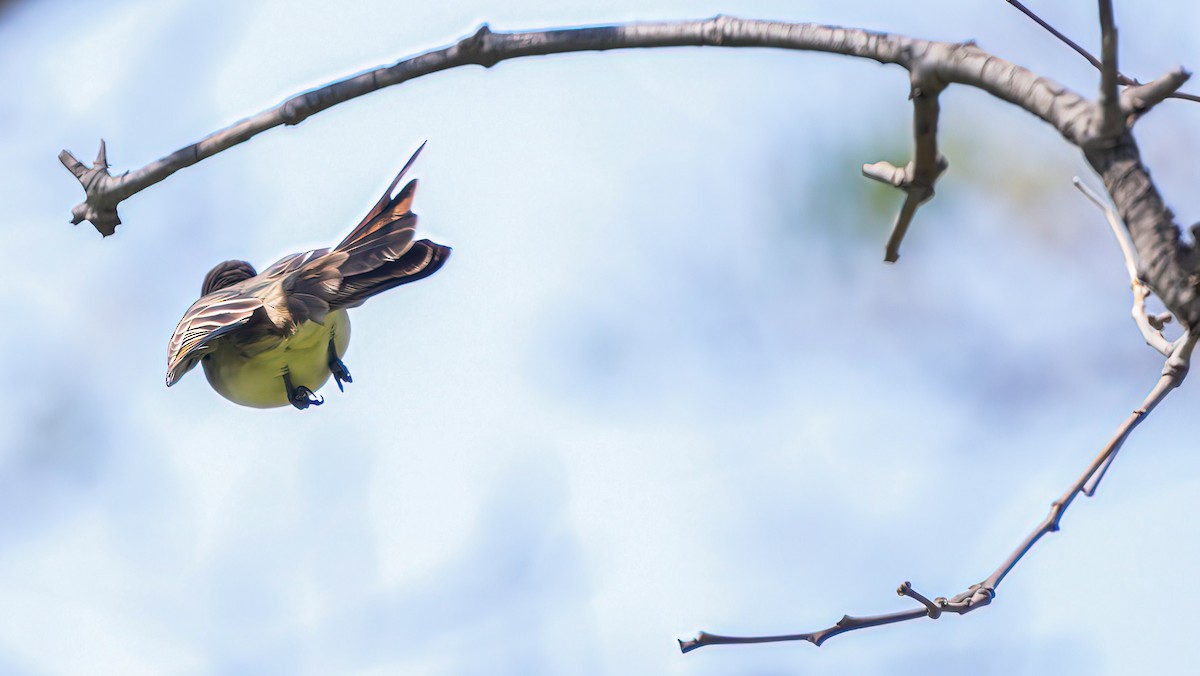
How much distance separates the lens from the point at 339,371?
208 inches

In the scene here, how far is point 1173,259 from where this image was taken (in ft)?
4.79

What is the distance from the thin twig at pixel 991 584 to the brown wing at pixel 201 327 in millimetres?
2706

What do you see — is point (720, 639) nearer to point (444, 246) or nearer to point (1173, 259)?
point (1173, 259)

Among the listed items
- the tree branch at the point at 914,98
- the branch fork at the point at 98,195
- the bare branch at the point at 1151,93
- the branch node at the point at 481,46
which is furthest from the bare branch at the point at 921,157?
the branch fork at the point at 98,195

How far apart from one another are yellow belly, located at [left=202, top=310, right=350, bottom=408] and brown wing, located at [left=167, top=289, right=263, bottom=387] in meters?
0.21

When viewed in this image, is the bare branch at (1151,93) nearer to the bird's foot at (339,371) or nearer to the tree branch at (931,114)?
the tree branch at (931,114)

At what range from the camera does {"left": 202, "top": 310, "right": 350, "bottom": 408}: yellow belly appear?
495 centimetres

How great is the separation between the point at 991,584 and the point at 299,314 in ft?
10.4

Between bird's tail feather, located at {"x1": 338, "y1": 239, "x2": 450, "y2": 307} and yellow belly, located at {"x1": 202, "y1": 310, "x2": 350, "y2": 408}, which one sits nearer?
bird's tail feather, located at {"x1": 338, "y1": 239, "x2": 450, "y2": 307}

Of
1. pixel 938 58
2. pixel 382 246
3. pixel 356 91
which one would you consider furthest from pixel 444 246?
pixel 938 58

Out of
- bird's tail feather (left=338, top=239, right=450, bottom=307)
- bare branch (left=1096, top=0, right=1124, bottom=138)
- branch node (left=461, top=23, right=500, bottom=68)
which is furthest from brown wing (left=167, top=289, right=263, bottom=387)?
bare branch (left=1096, top=0, right=1124, bottom=138)

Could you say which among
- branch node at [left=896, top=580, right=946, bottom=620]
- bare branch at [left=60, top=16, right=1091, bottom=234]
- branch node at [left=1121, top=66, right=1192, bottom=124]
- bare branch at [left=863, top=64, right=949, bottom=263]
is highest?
bare branch at [left=60, top=16, right=1091, bottom=234]

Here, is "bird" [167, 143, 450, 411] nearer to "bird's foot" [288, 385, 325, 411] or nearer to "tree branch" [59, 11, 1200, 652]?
"bird's foot" [288, 385, 325, 411]

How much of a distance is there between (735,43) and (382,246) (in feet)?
8.96
